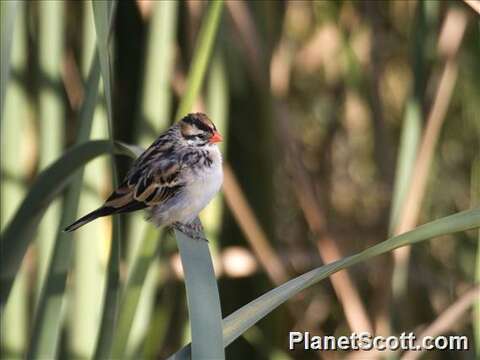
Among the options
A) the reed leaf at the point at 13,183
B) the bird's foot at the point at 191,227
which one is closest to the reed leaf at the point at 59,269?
the bird's foot at the point at 191,227

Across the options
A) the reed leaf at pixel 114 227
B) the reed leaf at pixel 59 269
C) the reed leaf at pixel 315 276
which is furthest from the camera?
the reed leaf at pixel 59 269

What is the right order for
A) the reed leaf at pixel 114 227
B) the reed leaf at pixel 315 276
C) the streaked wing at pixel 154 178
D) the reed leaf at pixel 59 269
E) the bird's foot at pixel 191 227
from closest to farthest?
the reed leaf at pixel 315 276 → the reed leaf at pixel 114 227 → the bird's foot at pixel 191 227 → the reed leaf at pixel 59 269 → the streaked wing at pixel 154 178

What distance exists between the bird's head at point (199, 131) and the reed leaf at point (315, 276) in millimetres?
666

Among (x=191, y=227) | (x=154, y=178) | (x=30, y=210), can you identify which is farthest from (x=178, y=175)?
(x=30, y=210)

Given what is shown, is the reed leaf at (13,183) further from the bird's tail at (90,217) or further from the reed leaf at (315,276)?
the reed leaf at (315,276)

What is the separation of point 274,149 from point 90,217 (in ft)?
3.40

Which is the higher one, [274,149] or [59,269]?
[274,149]

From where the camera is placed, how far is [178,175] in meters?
1.58

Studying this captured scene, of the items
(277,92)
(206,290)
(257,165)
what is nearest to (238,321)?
(206,290)

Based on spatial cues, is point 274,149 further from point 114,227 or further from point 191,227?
point 114,227

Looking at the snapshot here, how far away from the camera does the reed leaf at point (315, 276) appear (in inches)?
36.8

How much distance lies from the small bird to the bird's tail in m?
0.06

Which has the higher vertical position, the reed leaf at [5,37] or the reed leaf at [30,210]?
the reed leaf at [5,37]

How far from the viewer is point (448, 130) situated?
2645 mm
